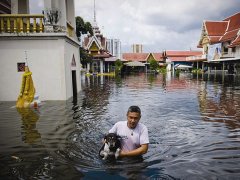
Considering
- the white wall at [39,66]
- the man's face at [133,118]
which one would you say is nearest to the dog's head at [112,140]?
the man's face at [133,118]

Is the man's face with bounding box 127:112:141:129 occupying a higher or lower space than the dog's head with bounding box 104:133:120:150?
higher

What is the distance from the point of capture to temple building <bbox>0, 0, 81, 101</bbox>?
12336mm

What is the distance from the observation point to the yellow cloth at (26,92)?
11125 millimetres

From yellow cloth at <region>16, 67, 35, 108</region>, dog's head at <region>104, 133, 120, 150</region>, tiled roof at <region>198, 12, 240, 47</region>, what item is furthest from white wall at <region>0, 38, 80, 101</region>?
tiled roof at <region>198, 12, 240, 47</region>

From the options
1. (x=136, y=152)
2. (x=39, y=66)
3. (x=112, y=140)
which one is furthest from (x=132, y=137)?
(x=39, y=66)

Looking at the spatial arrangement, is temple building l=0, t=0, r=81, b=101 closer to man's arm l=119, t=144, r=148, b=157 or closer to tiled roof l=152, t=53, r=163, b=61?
man's arm l=119, t=144, r=148, b=157

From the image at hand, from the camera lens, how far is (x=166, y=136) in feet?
22.8

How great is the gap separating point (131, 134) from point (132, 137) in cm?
5

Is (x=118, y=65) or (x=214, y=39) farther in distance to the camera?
(x=118, y=65)

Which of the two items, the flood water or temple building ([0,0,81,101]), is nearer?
the flood water

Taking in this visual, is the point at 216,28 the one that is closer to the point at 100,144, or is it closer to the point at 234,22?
the point at 234,22

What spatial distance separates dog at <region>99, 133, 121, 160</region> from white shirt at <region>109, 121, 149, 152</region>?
13 centimetres

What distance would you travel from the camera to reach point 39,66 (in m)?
12.8

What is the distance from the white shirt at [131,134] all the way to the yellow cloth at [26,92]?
746 centimetres
